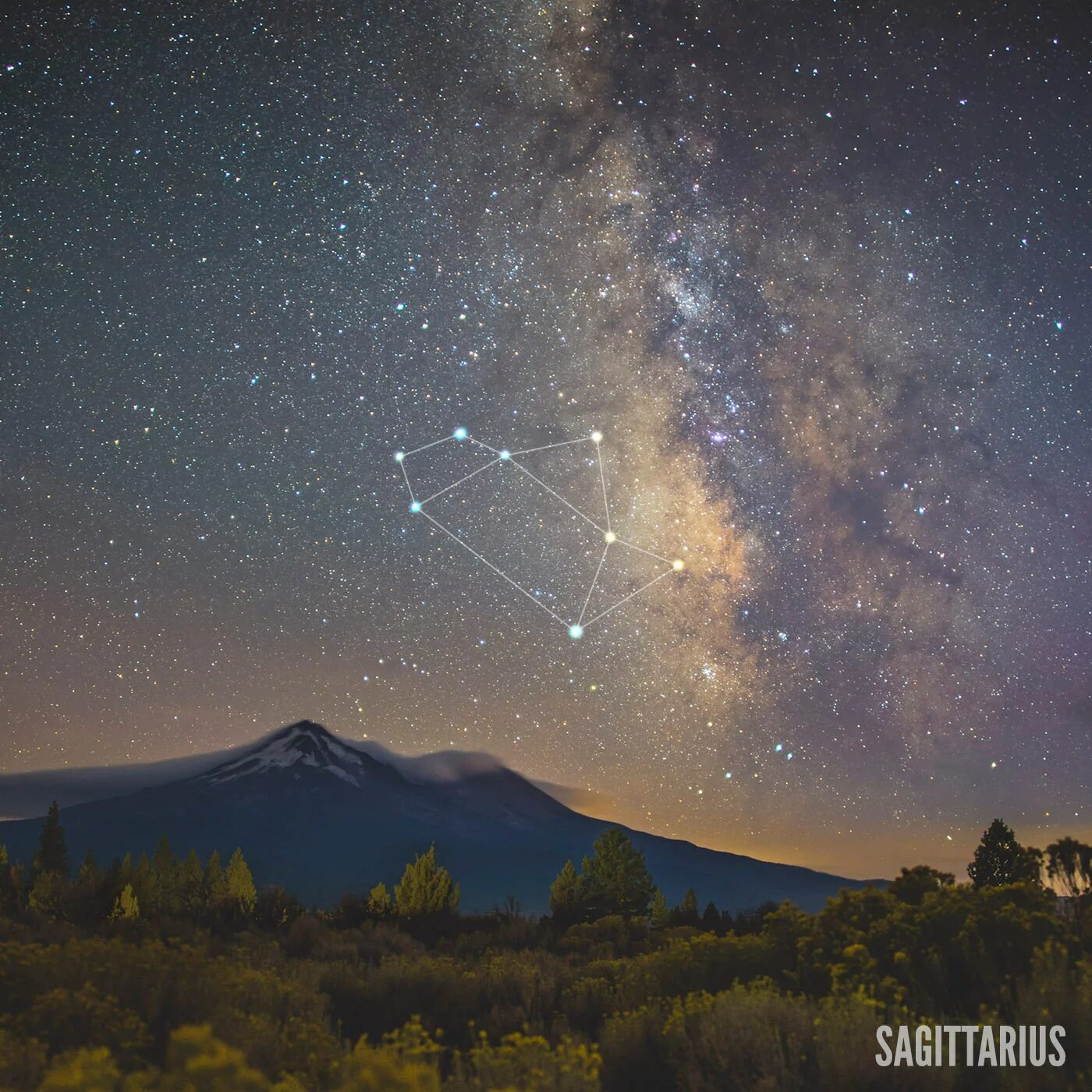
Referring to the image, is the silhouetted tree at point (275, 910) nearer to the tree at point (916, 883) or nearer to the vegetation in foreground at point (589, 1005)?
the vegetation in foreground at point (589, 1005)

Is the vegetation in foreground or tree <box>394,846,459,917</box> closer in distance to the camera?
the vegetation in foreground

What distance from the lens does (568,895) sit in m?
33.5

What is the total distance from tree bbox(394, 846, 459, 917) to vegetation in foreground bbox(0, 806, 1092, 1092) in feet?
60.8

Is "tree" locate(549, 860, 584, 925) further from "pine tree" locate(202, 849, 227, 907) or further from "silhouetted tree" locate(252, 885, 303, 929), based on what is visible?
"pine tree" locate(202, 849, 227, 907)

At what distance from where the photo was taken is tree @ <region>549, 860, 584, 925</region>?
30.2m

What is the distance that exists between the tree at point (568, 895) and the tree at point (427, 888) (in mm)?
3891

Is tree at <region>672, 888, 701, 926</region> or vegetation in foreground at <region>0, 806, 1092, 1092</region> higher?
vegetation in foreground at <region>0, 806, 1092, 1092</region>

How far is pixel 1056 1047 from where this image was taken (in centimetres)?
602

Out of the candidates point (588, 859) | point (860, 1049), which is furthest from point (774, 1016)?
point (588, 859)

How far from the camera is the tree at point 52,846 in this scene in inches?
2469

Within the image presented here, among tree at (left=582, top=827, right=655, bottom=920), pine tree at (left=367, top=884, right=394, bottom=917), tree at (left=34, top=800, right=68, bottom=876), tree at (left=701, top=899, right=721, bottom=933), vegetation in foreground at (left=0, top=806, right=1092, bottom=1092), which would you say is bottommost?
tree at (left=34, top=800, right=68, bottom=876)

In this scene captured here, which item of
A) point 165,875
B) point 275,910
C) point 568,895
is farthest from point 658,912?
point 165,875

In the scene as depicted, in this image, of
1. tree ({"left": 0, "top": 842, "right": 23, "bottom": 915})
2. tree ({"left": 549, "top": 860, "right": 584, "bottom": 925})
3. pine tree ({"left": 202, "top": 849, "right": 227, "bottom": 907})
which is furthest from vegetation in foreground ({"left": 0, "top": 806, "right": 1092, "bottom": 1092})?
pine tree ({"left": 202, "top": 849, "right": 227, "bottom": 907})

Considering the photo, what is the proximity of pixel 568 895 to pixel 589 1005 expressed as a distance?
26.3m
